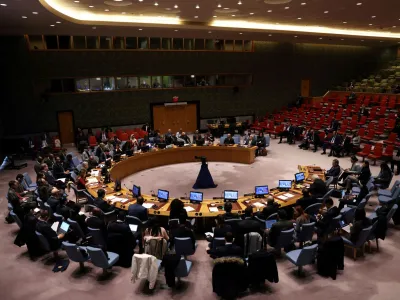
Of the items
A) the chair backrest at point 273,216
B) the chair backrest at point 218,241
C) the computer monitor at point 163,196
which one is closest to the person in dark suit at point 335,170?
the chair backrest at point 273,216

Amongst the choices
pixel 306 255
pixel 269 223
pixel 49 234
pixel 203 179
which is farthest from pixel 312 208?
pixel 49 234

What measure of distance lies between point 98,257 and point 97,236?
2.66 ft

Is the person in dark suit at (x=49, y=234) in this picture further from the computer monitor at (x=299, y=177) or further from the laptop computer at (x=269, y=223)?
the computer monitor at (x=299, y=177)

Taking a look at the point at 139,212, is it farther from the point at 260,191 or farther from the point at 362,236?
the point at 362,236

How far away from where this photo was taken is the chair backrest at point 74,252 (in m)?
6.48

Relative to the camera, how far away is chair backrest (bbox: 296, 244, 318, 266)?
6.21 meters

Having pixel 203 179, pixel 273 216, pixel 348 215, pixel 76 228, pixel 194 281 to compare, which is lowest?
pixel 194 281

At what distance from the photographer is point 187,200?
9086 mm

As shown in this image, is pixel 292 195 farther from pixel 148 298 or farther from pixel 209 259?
pixel 148 298

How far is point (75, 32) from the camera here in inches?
645

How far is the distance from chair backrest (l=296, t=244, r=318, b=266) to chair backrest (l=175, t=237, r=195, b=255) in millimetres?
2080

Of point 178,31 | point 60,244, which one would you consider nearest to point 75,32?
point 178,31

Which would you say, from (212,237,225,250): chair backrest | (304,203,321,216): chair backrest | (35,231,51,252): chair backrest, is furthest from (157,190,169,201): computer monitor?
(304,203,321,216): chair backrest

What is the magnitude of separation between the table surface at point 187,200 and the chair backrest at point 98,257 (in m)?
2.03
